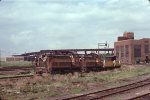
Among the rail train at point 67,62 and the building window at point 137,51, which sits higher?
the building window at point 137,51

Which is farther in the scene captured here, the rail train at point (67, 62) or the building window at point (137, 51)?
the building window at point (137, 51)

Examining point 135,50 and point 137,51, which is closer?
point 135,50

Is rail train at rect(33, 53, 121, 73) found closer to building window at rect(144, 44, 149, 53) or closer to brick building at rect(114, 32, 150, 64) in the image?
brick building at rect(114, 32, 150, 64)

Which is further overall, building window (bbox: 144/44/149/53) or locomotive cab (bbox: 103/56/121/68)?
building window (bbox: 144/44/149/53)

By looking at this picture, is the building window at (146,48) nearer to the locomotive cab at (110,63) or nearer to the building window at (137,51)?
the building window at (137,51)

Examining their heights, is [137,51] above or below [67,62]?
above

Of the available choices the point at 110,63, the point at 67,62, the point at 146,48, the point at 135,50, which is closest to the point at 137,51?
the point at 135,50

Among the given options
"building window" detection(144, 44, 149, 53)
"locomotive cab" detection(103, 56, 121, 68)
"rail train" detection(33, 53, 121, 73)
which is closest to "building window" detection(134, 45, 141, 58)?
"building window" detection(144, 44, 149, 53)

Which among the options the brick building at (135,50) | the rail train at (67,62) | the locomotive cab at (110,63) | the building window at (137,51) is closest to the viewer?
the rail train at (67,62)

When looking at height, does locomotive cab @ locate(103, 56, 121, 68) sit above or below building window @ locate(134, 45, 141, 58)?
below

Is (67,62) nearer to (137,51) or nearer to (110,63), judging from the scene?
(110,63)

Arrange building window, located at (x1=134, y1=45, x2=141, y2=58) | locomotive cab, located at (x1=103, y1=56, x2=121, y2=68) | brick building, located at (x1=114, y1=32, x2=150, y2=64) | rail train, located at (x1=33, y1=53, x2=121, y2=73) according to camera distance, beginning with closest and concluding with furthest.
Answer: rail train, located at (x1=33, y1=53, x2=121, y2=73)
locomotive cab, located at (x1=103, y1=56, x2=121, y2=68)
brick building, located at (x1=114, y1=32, x2=150, y2=64)
building window, located at (x1=134, y1=45, x2=141, y2=58)

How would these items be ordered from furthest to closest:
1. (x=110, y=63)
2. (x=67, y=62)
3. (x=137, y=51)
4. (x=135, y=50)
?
(x=137, y=51)
(x=135, y=50)
(x=110, y=63)
(x=67, y=62)

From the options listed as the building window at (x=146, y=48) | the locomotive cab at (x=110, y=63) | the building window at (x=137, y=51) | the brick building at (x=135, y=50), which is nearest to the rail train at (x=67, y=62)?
the locomotive cab at (x=110, y=63)
